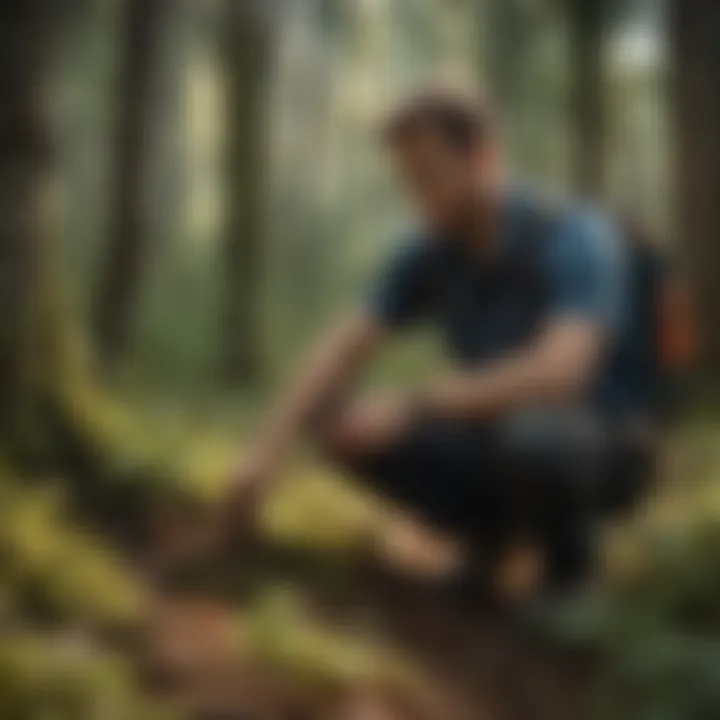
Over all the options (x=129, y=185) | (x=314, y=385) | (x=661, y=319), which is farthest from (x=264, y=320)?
(x=661, y=319)

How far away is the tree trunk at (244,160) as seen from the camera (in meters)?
1.68

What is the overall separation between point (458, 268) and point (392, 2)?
0.99ft

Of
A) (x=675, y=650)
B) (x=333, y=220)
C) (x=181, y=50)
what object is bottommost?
(x=675, y=650)

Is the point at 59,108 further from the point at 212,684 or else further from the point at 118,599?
the point at 212,684

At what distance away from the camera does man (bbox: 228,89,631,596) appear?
65.0 inches

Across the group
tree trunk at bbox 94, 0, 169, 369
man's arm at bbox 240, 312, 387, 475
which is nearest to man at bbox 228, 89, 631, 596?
man's arm at bbox 240, 312, 387, 475

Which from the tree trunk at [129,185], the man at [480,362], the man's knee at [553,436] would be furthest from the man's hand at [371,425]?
the tree trunk at [129,185]

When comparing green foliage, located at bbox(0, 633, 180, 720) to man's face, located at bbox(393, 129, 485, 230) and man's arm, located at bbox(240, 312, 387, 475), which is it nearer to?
man's arm, located at bbox(240, 312, 387, 475)

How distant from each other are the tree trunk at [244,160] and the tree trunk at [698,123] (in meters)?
0.45

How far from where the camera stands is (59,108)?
1.72 meters

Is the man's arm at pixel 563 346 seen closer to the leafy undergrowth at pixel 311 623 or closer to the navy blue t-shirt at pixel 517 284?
the navy blue t-shirt at pixel 517 284

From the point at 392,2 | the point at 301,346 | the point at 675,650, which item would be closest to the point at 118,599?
the point at 301,346

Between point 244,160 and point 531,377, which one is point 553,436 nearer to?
point 531,377

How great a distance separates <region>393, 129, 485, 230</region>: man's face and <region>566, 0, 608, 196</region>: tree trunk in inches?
4.3
